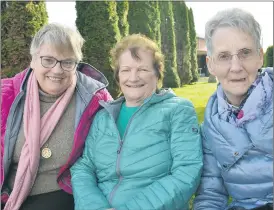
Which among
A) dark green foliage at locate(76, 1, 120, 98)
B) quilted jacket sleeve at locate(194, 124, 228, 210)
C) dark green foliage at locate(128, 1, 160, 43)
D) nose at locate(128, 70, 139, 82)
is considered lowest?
quilted jacket sleeve at locate(194, 124, 228, 210)

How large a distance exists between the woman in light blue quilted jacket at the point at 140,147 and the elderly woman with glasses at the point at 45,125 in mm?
167

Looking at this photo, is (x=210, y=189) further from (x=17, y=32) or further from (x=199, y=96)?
(x=199, y=96)

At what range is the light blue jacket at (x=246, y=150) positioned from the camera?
1.95m

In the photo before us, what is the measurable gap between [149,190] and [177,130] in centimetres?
39

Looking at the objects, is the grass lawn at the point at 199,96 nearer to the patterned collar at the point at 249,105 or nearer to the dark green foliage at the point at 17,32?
the dark green foliage at the point at 17,32

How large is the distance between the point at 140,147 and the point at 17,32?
140 inches

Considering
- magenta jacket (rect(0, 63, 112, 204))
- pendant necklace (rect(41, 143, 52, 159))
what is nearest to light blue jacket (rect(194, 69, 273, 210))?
magenta jacket (rect(0, 63, 112, 204))

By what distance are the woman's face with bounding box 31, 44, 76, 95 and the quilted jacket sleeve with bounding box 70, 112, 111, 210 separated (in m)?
0.39

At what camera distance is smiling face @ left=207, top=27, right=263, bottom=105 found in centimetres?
201

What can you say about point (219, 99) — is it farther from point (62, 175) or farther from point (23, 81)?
point (23, 81)

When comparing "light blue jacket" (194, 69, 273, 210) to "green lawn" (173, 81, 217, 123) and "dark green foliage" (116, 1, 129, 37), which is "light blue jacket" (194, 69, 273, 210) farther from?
"dark green foliage" (116, 1, 129, 37)

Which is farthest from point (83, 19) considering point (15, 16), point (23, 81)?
point (23, 81)

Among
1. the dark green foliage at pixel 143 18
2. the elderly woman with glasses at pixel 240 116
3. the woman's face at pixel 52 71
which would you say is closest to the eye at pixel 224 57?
the elderly woman with glasses at pixel 240 116

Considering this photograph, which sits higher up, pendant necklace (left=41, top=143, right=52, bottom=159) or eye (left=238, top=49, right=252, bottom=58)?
eye (left=238, top=49, right=252, bottom=58)
